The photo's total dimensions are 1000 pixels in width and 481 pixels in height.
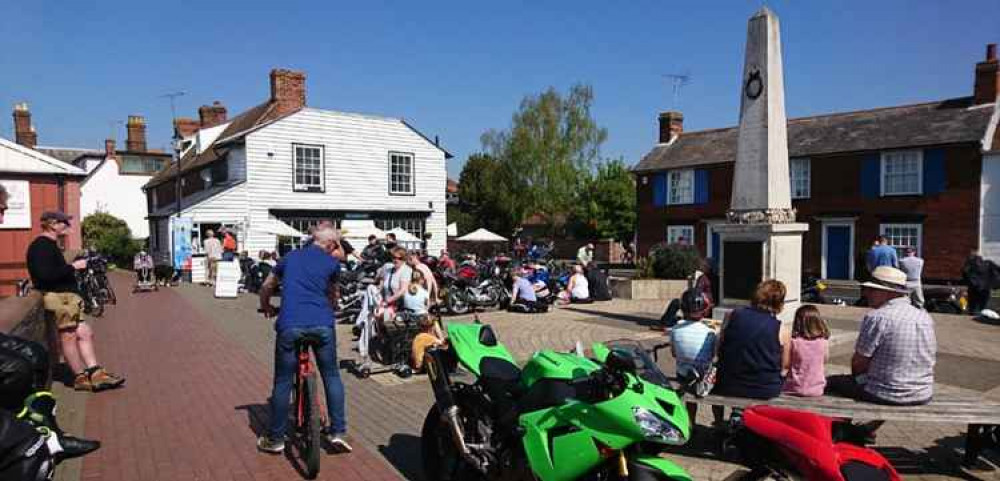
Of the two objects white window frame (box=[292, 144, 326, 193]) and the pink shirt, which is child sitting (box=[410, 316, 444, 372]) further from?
white window frame (box=[292, 144, 326, 193])

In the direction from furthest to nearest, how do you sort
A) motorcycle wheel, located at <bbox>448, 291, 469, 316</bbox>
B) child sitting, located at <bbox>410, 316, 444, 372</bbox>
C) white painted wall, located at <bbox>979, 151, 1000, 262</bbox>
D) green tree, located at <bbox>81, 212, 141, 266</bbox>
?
green tree, located at <bbox>81, 212, 141, 266</bbox>
white painted wall, located at <bbox>979, 151, 1000, 262</bbox>
motorcycle wheel, located at <bbox>448, 291, 469, 316</bbox>
child sitting, located at <bbox>410, 316, 444, 372</bbox>

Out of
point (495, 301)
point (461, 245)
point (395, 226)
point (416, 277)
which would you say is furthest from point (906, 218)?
point (461, 245)

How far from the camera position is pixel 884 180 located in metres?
24.6

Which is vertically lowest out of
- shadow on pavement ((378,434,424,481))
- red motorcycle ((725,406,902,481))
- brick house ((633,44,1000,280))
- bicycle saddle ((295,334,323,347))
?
shadow on pavement ((378,434,424,481))

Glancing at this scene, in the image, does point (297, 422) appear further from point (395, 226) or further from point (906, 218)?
point (906, 218)

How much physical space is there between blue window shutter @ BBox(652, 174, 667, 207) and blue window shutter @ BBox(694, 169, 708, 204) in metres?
1.93

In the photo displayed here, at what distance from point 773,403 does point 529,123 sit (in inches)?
1528

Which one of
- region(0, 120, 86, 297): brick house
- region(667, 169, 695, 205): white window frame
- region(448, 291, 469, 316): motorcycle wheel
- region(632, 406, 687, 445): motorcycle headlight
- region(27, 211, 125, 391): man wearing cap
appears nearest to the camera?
Answer: region(632, 406, 687, 445): motorcycle headlight

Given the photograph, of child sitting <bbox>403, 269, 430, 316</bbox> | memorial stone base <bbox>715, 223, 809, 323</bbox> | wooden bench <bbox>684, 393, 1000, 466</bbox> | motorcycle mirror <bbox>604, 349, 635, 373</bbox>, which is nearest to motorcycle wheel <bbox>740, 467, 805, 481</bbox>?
motorcycle mirror <bbox>604, 349, 635, 373</bbox>

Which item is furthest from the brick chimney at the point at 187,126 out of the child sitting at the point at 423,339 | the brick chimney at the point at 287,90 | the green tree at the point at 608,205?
the child sitting at the point at 423,339

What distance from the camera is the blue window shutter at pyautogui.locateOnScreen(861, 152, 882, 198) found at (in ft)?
81.1

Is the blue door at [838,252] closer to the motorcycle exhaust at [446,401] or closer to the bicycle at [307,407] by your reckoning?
the motorcycle exhaust at [446,401]

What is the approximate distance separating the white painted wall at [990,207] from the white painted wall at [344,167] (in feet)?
68.3

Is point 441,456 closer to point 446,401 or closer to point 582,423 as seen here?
point 446,401
